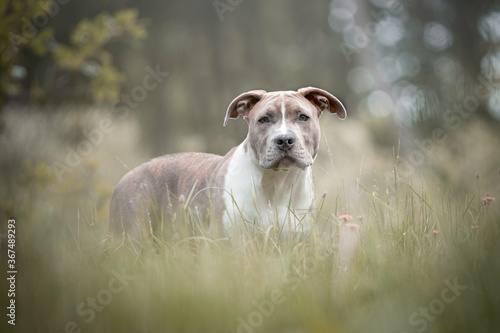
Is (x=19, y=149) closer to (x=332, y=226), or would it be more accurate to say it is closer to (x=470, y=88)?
(x=332, y=226)

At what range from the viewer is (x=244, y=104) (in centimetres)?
363

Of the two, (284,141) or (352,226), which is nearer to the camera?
(352,226)

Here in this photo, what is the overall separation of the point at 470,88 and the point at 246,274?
3.39m

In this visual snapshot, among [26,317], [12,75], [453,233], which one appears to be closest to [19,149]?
[12,75]

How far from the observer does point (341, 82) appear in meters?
12.2

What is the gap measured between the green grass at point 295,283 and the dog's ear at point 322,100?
3.18 ft

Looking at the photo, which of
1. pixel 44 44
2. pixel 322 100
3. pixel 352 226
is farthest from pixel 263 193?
pixel 44 44

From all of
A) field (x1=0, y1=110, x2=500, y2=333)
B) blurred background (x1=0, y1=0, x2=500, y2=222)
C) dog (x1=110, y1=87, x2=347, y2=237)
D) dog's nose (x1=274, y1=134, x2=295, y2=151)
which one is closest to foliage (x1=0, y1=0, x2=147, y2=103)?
blurred background (x1=0, y1=0, x2=500, y2=222)

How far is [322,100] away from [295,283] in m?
1.86

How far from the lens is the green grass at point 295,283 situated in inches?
70.1

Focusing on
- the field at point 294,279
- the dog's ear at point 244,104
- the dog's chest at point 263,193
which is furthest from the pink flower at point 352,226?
the dog's ear at point 244,104

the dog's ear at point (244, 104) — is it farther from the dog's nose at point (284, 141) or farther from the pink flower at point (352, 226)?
the pink flower at point (352, 226)

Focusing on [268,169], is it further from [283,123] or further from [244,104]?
[244,104]

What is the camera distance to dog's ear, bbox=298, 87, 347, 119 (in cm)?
350
